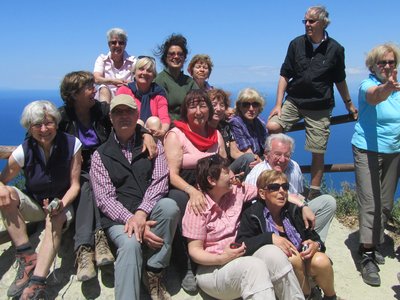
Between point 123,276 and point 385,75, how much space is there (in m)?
3.44

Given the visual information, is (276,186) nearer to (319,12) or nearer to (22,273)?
(22,273)

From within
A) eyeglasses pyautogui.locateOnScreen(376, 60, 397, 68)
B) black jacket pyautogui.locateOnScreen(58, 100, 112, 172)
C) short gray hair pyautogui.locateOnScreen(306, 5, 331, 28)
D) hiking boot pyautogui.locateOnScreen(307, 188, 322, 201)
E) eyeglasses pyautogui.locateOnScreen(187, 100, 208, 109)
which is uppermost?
short gray hair pyautogui.locateOnScreen(306, 5, 331, 28)

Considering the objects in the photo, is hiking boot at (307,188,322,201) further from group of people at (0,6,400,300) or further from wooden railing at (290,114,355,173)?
group of people at (0,6,400,300)

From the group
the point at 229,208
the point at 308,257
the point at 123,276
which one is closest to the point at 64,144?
the point at 123,276

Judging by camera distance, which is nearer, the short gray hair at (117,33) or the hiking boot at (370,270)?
the hiking boot at (370,270)

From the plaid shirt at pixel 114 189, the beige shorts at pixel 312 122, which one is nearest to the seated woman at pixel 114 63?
the plaid shirt at pixel 114 189

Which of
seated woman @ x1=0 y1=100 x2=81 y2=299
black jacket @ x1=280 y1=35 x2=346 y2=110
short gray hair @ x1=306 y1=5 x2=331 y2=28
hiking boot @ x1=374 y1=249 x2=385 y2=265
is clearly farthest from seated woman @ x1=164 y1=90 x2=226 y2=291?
hiking boot @ x1=374 y1=249 x2=385 y2=265

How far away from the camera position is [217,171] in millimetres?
3611

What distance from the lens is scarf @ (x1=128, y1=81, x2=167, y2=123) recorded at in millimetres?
5133

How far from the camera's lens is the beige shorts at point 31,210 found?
153 inches

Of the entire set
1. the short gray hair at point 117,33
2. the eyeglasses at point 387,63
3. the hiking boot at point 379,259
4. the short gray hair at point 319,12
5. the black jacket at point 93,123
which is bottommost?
the hiking boot at point 379,259

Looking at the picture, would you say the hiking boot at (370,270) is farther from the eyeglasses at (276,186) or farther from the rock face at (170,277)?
the eyeglasses at (276,186)

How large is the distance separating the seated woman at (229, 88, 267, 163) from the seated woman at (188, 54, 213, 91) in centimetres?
88

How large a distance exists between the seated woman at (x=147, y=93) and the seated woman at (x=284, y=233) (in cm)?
192
